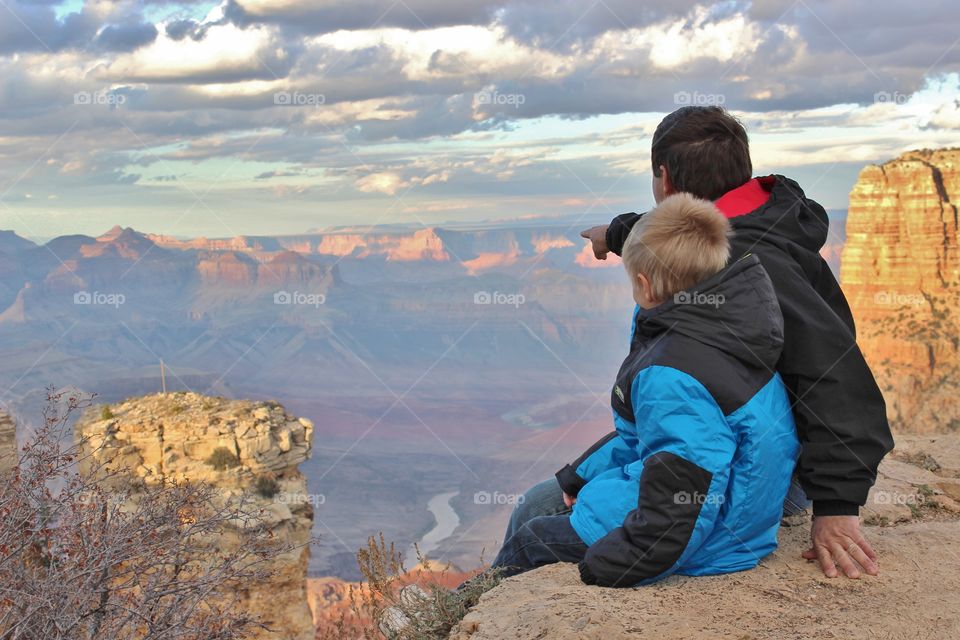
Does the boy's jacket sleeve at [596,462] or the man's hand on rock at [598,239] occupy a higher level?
the man's hand on rock at [598,239]

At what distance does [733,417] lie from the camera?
9.78 ft

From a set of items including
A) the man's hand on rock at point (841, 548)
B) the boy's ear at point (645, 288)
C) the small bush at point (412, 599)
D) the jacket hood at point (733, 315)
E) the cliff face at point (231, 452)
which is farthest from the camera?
the cliff face at point (231, 452)

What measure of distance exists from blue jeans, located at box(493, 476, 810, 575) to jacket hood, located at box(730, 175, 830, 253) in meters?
1.11

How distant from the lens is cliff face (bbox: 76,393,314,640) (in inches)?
625

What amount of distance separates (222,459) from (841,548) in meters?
14.6

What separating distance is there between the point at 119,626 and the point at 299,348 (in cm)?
10969

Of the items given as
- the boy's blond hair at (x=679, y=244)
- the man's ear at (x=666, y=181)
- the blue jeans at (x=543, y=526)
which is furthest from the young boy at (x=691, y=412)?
the man's ear at (x=666, y=181)

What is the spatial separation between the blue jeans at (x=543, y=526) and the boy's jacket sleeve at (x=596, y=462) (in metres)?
0.14

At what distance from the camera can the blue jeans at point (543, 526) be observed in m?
3.62

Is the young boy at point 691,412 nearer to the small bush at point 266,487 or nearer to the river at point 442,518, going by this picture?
the small bush at point 266,487

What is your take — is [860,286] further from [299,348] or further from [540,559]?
[299,348]

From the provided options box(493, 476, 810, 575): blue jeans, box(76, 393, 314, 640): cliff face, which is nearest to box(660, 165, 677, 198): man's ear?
box(493, 476, 810, 575): blue jeans

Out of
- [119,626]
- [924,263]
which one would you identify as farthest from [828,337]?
[924,263]

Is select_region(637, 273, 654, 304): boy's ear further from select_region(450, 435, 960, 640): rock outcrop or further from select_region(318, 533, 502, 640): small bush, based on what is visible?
select_region(318, 533, 502, 640): small bush
